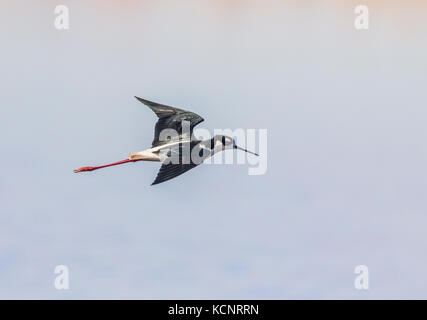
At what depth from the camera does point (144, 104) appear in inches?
1770

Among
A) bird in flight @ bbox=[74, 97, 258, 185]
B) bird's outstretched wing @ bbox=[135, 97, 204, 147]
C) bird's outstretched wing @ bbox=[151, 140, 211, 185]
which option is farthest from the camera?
bird's outstretched wing @ bbox=[135, 97, 204, 147]

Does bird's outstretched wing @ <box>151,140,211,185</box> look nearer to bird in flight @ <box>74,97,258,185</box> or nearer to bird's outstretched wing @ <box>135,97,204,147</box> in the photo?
bird in flight @ <box>74,97,258,185</box>

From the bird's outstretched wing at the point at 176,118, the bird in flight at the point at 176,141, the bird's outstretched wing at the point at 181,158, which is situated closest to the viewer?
the bird's outstretched wing at the point at 181,158

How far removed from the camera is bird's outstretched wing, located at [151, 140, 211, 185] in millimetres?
43844

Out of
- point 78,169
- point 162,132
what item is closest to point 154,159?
point 162,132

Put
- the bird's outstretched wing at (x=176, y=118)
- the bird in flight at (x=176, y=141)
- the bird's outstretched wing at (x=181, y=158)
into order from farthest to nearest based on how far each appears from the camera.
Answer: the bird's outstretched wing at (x=176, y=118) < the bird in flight at (x=176, y=141) < the bird's outstretched wing at (x=181, y=158)

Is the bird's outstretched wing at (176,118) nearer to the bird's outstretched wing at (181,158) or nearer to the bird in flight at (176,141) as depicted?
the bird in flight at (176,141)

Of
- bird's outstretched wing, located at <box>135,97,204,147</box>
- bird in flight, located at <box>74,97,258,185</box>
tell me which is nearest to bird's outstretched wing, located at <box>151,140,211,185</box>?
bird in flight, located at <box>74,97,258,185</box>

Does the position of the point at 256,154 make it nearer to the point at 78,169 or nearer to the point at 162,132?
the point at 162,132

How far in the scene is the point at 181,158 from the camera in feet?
145

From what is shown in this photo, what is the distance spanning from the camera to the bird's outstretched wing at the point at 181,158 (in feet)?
144

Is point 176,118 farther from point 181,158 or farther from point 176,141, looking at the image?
point 181,158

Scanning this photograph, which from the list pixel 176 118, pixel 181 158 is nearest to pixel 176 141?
pixel 176 118

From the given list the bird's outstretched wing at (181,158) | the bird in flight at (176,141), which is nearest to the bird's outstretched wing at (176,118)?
the bird in flight at (176,141)
